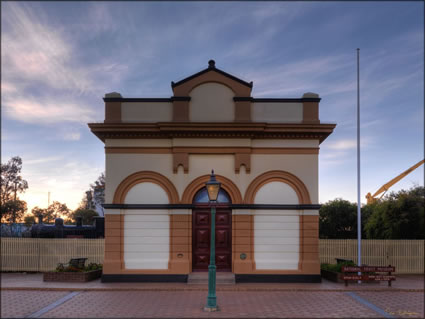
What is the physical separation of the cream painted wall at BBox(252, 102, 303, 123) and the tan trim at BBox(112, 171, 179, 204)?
4.14 m

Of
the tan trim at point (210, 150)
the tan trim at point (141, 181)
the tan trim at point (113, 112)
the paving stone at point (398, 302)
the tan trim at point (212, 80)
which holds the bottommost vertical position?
the paving stone at point (398, 302)

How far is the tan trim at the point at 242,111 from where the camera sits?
1438 cm

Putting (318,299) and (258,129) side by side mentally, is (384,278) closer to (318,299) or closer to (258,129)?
(318,299)

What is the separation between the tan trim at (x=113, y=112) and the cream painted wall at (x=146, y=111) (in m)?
0.15

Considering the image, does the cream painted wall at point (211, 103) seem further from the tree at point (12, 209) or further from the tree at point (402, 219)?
the tree at point (12, 209)

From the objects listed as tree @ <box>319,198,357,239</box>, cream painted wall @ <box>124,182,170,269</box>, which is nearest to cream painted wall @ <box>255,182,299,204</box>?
cream painted wall @ <box>124,182,170,269</box>

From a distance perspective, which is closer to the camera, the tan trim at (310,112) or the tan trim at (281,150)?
the tan trim at (281,150)

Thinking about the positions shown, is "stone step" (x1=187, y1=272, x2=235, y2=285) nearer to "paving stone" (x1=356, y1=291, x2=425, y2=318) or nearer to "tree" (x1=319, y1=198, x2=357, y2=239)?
"paving stone" (x1=356, y1=291, x2=425, y2=318)

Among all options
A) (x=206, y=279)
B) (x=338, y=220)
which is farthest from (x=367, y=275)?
(x=338, y=220)

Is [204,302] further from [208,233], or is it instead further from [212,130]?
[212,130]

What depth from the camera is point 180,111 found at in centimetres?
1441

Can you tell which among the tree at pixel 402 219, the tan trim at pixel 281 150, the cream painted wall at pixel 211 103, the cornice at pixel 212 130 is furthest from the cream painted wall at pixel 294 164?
the tree at pixel 402 219

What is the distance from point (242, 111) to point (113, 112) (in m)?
4.99

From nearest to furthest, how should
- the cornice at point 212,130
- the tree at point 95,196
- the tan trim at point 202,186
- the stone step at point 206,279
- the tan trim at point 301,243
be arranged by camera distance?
the stone step at point 206,279
the tan trim at point 301,243
the cornice at point 212,130
the tan trim at point 202,186
the tree at point 95,196
